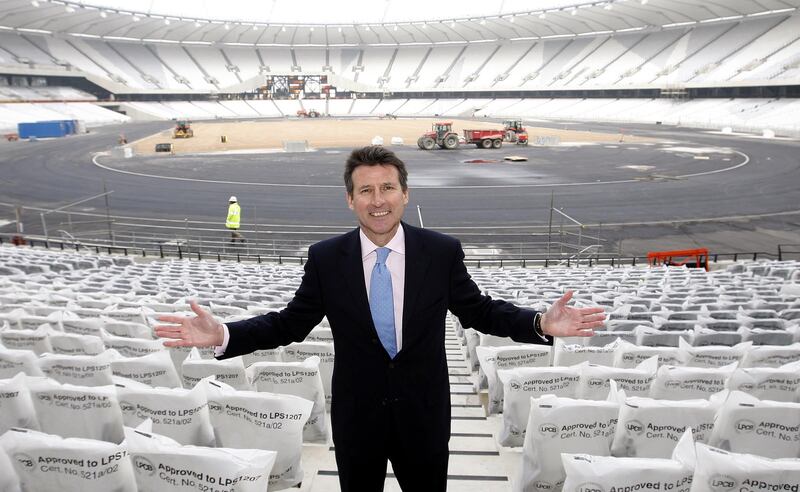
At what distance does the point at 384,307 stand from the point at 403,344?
216 mm

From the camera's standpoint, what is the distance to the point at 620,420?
3.19 metres

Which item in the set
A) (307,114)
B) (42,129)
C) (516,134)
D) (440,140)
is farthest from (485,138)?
(307,114)

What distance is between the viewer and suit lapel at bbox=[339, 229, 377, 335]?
9.12 ft

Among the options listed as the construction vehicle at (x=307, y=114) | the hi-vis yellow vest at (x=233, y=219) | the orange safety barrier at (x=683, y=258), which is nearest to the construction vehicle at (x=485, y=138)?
the orange safety barrier at (x=683, y=258)

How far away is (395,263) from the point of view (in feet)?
9.48

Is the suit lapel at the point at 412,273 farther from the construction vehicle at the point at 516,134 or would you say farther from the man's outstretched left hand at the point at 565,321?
the construction vehicle at the point at 516,134

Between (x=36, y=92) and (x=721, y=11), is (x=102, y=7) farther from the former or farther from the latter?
(x=721, y=11)

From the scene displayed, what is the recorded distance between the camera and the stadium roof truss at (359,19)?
76250 millimetres

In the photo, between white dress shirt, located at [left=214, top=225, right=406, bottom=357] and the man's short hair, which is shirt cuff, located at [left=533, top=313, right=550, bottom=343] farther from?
the man's short hair

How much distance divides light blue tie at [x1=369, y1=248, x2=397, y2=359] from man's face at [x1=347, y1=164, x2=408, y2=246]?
0.56ft

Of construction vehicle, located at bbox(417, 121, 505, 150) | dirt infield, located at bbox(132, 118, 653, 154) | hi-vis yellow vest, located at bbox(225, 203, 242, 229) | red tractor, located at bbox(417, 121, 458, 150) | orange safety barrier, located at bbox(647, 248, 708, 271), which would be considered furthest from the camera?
dirt infield, located at bbox(132, 118, 653, 154)

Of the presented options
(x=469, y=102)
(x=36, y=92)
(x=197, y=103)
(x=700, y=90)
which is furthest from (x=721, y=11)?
(x=36, y=92)

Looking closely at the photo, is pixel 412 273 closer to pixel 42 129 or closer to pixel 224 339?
pixel 224 339

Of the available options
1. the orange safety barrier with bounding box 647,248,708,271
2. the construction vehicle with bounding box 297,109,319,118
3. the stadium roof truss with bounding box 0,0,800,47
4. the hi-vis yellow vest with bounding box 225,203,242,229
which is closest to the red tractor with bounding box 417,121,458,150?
→ the hi-vis yellow vest with bounding box 225,203,242,229
